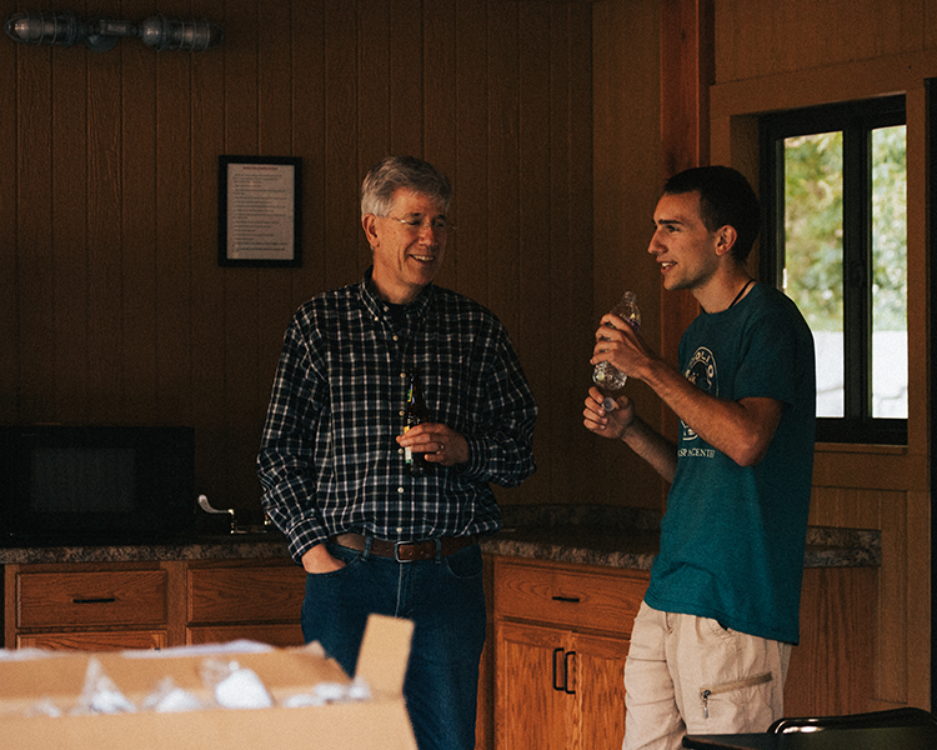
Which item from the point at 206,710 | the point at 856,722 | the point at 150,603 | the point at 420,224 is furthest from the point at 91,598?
the point at 206,710

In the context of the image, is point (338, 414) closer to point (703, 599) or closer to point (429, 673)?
point (429, 673)

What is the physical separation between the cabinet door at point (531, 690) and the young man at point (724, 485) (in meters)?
1.20

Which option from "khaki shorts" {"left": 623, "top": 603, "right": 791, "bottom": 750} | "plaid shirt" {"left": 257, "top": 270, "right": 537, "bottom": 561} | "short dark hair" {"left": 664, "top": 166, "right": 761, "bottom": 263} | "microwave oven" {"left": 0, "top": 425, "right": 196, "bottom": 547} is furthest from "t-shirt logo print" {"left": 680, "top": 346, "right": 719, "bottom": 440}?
"microwave oven" {"left": 0, "top": 425, "right": 196, "bottom": 547}

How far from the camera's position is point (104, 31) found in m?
3.60

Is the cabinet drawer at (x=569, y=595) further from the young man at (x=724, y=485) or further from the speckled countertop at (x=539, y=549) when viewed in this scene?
the young man at (x=724, y=485)

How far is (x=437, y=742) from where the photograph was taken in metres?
2.32

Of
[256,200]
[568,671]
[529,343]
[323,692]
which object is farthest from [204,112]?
[323,692]

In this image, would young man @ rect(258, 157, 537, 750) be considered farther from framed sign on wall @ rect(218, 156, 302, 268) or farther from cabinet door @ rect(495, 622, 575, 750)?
framed sign on wall @ rect(218, 156, 302, 268)

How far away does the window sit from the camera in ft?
11.1

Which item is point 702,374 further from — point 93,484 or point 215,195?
point 215,195

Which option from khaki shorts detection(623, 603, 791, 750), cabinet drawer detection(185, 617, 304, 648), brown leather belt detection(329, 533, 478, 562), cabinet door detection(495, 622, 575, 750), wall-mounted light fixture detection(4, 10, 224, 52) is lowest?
cabinet door detection(495, 622, 575, 750)

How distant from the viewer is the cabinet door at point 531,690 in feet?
11.2

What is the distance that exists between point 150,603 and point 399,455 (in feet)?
4.21

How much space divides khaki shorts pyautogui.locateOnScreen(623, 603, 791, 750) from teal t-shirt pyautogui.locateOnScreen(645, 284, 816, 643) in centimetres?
4
